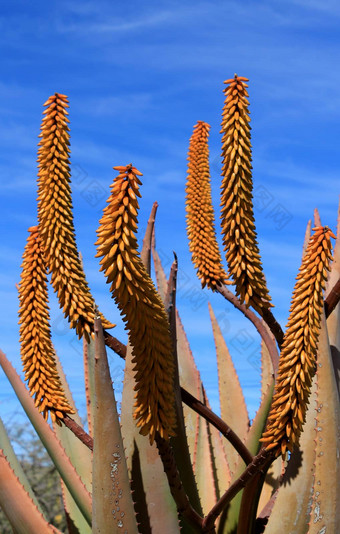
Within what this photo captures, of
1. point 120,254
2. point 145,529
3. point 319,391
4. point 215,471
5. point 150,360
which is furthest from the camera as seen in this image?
point 215,471

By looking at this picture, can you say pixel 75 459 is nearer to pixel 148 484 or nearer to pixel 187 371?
pixel 187 371

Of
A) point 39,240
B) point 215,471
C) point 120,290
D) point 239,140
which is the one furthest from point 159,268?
point 120,290

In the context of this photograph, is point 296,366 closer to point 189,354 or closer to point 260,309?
Answer: point 260,309

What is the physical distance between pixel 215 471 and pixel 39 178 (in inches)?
56.8

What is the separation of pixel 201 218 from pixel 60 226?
2.27 ft

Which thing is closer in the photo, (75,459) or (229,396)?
(75,459)


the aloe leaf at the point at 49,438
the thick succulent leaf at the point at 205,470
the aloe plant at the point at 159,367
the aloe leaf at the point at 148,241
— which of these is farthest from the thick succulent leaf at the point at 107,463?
the thick succulent leaf at the point at 205,470

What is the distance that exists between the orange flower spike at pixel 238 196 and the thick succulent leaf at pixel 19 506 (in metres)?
0.90

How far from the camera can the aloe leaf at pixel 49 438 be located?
2.50 m

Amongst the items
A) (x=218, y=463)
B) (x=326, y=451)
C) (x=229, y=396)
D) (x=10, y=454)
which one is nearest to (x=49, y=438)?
(x=10, y=454)

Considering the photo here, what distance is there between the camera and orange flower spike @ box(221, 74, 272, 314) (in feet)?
6.14

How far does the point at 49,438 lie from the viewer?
256 centimetres

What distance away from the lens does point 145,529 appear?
2004mm

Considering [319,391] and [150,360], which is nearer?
[150,360]
